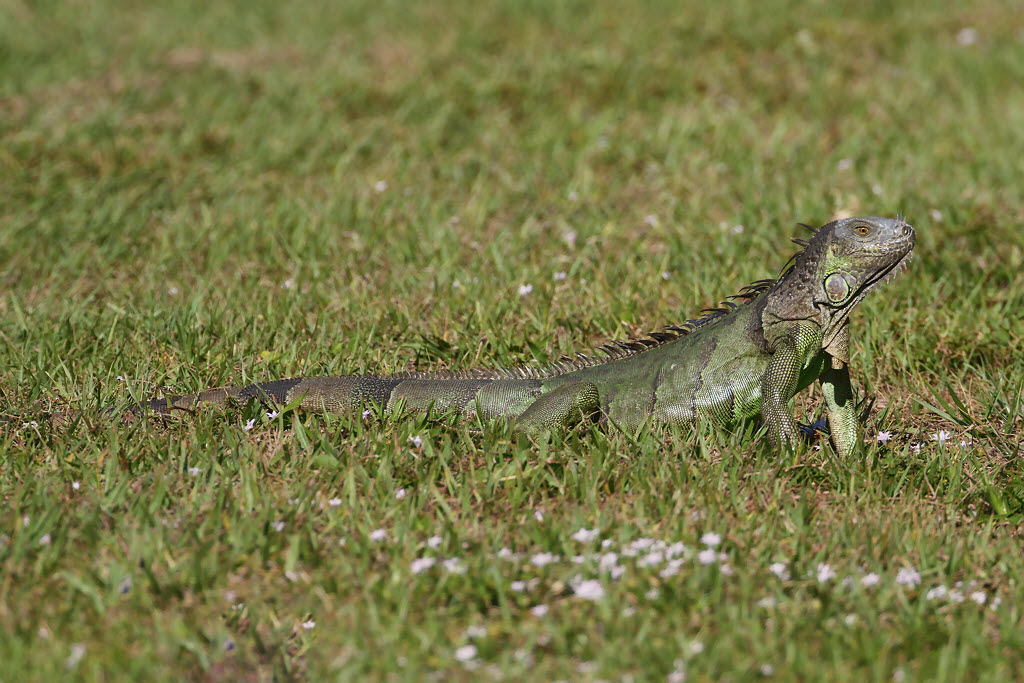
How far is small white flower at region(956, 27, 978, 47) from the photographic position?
9.39 m

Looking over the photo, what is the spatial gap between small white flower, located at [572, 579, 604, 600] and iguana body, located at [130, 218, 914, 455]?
3.88ft

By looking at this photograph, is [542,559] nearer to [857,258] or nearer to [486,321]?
[857,258]

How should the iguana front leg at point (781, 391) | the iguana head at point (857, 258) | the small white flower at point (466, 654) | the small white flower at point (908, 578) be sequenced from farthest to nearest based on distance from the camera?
the iguana head at point (857, 258), the iguana front leg at point (781, 391), the small white flower at point (908, 578), the small white flower at point (466, 654)

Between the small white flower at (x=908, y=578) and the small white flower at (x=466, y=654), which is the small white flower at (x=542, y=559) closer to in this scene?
the small white flower at (x=466, y=654)

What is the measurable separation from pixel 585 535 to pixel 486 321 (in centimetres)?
207

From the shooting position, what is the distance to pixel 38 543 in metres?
3.34

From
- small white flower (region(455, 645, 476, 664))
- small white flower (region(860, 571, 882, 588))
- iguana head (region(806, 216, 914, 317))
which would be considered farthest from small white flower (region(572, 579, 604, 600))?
iguana head (region(806, 216, 914, 317))

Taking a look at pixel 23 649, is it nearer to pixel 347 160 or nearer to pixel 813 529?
pixel 813 529

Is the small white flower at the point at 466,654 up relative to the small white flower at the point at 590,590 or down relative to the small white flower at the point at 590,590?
down

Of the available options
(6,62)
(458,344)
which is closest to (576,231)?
(458,344)

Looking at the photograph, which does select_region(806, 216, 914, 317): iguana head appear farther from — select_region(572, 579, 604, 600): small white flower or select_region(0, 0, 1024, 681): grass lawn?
select_region(572, 579, 604, 600): small white flower

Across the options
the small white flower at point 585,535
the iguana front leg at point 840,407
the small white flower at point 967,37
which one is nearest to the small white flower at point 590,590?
the small white flower at point 585,535

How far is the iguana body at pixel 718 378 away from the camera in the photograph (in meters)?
4.20

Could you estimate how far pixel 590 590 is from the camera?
3020 millimetres
